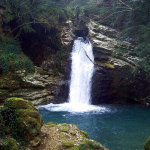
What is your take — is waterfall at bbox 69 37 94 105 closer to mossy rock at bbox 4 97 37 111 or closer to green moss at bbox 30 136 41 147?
mossy rock at bbox 4 97 37 111

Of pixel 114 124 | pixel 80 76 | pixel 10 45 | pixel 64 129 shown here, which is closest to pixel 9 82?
pixel 10 45

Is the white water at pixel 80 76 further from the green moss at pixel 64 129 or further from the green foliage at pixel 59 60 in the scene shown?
the green moss at pixel 64 129

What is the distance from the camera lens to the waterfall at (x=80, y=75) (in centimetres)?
1694

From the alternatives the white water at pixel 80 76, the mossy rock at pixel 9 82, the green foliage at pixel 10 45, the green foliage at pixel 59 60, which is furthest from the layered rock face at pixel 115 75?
the green foliage at pixel 10 45

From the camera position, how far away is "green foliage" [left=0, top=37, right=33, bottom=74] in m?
14.8

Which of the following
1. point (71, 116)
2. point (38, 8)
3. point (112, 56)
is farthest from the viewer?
point (38, 8)

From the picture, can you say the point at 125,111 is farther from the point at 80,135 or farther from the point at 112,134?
the point at 80,135

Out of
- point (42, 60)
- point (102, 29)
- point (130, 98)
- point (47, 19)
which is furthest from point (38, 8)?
point (130, 98)

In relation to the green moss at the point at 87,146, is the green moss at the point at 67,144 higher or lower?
higher

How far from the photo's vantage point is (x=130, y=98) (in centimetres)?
1747

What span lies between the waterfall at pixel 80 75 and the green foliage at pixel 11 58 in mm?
4308

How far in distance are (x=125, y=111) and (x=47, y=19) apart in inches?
469

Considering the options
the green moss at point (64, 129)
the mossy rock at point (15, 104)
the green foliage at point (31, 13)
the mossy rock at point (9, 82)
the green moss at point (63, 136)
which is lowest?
the mossy rock at point (9, 82)

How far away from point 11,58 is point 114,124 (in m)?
10.3
